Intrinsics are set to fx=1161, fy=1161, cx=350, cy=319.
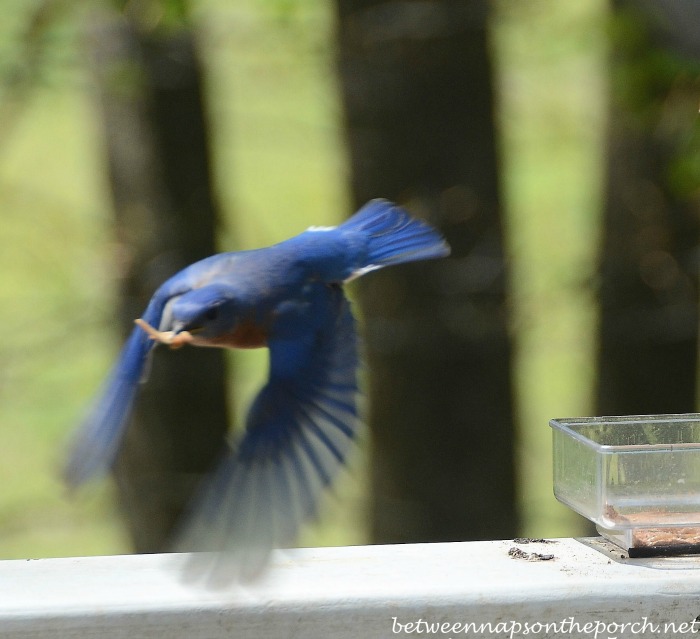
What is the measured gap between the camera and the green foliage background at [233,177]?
501cm

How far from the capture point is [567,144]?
236 inches

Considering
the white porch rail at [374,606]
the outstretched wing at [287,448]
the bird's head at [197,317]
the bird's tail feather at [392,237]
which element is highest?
the bird's tail feather at [392,237]

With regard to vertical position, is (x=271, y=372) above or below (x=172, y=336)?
below

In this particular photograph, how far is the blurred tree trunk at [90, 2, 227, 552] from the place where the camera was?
5027 mm

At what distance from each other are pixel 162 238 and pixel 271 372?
2.29 metres

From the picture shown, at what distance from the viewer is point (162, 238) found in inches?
198

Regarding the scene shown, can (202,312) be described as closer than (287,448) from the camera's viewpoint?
Yes

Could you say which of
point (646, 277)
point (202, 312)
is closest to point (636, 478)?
point (202, 312)

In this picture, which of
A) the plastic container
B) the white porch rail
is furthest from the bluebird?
the plastic container

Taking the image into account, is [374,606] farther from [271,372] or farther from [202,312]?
[271,372]

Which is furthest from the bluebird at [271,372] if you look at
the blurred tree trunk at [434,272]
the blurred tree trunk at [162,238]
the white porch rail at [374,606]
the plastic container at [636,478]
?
the blurred tree trunk at [162,238]

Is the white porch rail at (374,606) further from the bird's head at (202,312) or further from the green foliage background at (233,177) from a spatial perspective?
the green foliage background at (233,177)

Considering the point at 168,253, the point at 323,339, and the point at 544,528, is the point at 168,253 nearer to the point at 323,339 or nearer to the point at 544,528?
the point at 323,339

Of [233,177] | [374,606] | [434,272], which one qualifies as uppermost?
[233,177]
